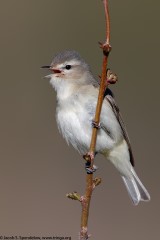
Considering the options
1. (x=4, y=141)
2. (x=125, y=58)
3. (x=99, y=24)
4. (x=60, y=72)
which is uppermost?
(x=99, y=24)

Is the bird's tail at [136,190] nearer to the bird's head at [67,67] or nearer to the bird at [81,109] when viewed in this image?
the bird at [81,109]

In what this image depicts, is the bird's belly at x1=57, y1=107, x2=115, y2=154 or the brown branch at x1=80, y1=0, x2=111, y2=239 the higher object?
the bird's belly at x1=57, y1=107, x2=115, y2=154

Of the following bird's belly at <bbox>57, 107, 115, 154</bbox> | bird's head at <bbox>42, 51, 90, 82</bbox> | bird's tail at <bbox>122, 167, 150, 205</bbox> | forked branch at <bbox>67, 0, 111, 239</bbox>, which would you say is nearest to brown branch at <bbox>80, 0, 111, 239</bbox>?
forked branch at <bbox>67, 0, 111, 239</bbox>

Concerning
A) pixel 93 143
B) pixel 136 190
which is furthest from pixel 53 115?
pixel 93 143

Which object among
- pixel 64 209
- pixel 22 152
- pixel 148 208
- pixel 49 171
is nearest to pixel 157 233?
A: pixel 148 208

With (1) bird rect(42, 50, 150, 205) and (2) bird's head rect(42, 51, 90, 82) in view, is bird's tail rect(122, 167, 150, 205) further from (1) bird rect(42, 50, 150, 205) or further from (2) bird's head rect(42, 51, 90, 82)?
(2) bird's head rect(42, 51, 90, 82)

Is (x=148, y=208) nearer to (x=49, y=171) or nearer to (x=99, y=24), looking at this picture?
(x=49, y=171)

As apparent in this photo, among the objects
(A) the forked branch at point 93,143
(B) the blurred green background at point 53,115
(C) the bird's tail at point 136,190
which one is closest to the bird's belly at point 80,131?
(C) the bird's tail at point 136,190
